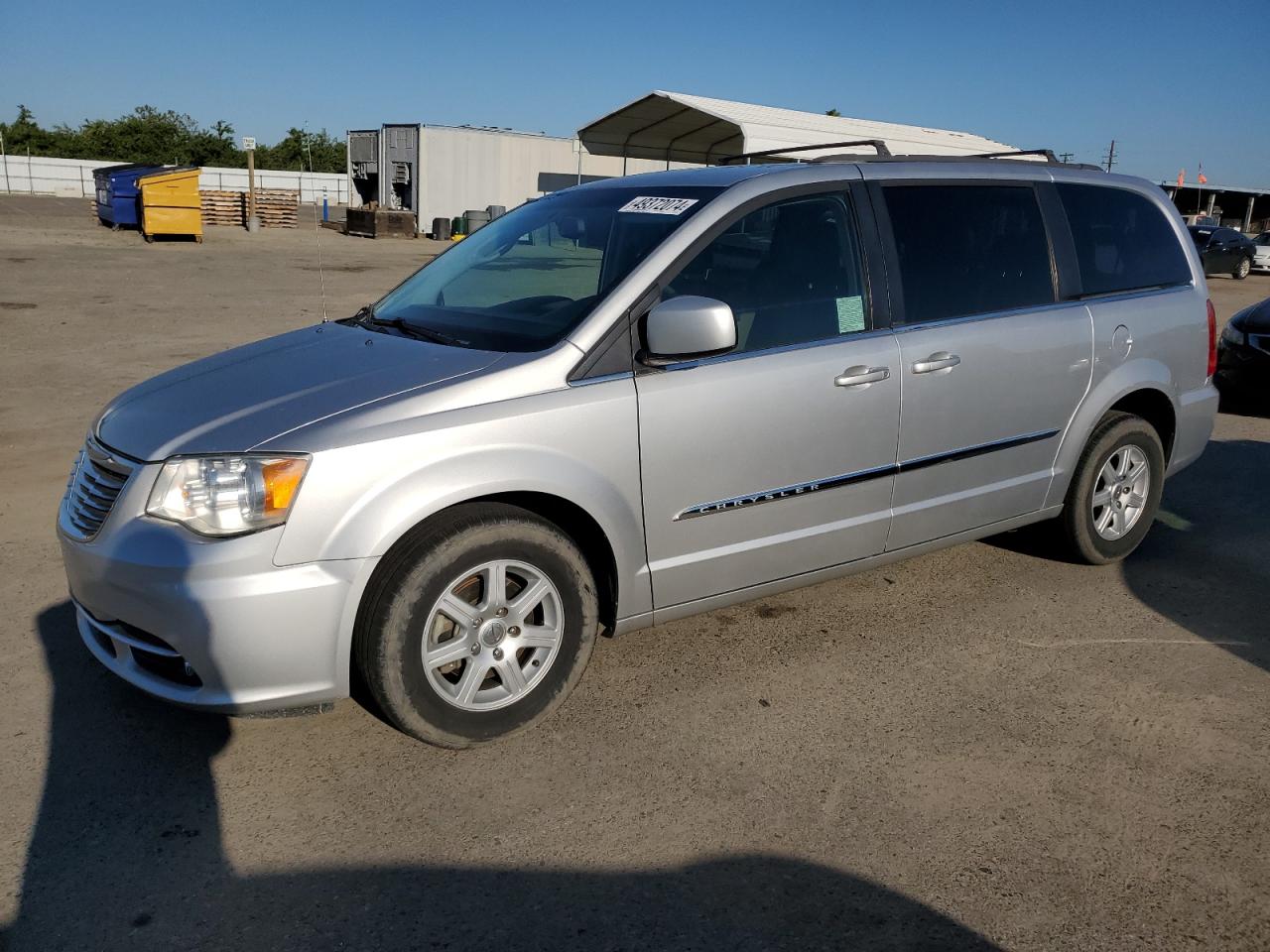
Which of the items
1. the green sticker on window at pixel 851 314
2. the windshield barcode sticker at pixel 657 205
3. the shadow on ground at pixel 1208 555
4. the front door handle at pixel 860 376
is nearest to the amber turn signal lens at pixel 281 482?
the windshield barcode sticker at pixel 657 205

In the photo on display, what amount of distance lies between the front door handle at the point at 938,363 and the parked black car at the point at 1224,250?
29574 mm

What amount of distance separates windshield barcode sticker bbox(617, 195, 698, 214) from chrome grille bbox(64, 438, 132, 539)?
6.64 ft

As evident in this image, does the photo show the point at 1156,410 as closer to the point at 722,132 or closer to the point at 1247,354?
the point at 1247,354

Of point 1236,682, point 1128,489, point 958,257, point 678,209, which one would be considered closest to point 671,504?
point 678,209

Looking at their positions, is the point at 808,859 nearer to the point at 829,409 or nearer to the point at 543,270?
the point at 829,409

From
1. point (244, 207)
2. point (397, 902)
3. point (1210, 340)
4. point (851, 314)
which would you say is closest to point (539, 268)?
point (851, 314)

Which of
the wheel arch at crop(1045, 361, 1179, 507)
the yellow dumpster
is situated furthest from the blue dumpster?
the wheel arch at crop(1045, 361, 1179, 507)

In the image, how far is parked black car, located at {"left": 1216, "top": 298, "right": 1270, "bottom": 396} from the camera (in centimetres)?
906

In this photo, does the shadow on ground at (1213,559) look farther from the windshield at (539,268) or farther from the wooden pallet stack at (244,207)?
the wooden pallet stack at (244,207)

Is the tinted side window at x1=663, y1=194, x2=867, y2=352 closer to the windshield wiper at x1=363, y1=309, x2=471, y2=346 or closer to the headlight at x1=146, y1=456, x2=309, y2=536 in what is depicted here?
the windshield wiper at x1=363, y1=309, x2=471, y2=346

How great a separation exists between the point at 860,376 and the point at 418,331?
66.3 inches

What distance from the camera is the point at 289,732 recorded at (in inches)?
137

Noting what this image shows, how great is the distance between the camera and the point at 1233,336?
9.34 meters

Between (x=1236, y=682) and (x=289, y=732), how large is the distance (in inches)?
139
